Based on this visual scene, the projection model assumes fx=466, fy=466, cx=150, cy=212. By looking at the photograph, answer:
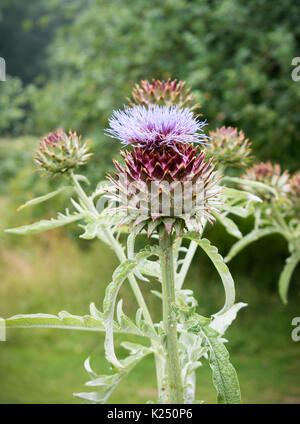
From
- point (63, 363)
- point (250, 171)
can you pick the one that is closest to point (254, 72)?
point (250, 171)

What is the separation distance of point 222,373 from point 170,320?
4.2 inches

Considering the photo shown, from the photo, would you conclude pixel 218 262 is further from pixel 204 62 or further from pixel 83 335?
pixel 204 62

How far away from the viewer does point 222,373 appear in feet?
2.10

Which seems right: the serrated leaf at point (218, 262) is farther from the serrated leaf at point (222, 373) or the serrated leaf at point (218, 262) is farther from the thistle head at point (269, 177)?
the thistle head at point (269, 177)

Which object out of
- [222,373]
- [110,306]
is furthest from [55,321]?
[222,373]

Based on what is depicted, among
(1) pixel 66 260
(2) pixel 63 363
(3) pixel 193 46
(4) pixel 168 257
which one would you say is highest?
(3) pixel 193 46

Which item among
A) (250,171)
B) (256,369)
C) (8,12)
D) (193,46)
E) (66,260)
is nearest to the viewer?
(250,171)

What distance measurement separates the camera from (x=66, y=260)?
3527mm

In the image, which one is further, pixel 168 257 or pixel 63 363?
pixel 63 363

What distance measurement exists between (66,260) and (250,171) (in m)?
2.57

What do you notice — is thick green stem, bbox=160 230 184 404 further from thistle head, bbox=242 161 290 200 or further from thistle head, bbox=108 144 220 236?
thistle head, bbox=242 161 290 200

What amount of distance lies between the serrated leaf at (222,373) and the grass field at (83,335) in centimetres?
150
